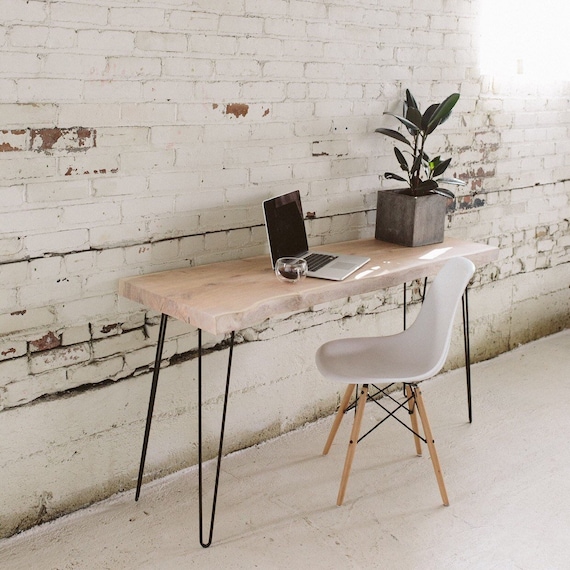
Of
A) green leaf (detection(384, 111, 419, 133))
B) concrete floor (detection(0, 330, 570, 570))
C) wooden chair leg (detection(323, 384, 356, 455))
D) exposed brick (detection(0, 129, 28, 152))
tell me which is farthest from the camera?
green leaf (detection(384, 111, 419, 133))

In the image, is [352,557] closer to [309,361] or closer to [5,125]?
[309,361]

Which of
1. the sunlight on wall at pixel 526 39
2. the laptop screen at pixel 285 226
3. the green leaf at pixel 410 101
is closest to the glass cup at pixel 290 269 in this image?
the laptop screen at pixel 285 226

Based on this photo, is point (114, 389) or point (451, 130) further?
point (451, 130)

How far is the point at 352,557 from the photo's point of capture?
2.27m

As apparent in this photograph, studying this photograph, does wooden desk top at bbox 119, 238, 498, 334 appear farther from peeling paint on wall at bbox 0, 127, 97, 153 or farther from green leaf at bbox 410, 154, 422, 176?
peeling paint on wall at bbox 0, 127, 97, 153

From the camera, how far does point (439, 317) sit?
2.60m

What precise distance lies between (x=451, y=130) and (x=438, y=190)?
567mm

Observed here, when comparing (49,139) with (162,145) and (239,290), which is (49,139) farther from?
(239,290)

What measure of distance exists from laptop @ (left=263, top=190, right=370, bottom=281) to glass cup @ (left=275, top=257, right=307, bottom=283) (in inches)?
3.6

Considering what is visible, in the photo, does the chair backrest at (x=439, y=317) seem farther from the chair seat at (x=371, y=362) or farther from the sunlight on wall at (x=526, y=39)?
the sunlight on wall at (x=526, y=39)

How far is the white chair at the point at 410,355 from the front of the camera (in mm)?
2463

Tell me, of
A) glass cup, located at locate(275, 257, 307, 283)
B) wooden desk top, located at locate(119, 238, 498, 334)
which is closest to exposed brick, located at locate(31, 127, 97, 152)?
wooden desk top, located at locate(119, 238, 498, 334)

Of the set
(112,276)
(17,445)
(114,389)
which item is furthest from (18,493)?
(112,276)

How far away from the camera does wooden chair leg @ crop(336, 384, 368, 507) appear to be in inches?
97.6
